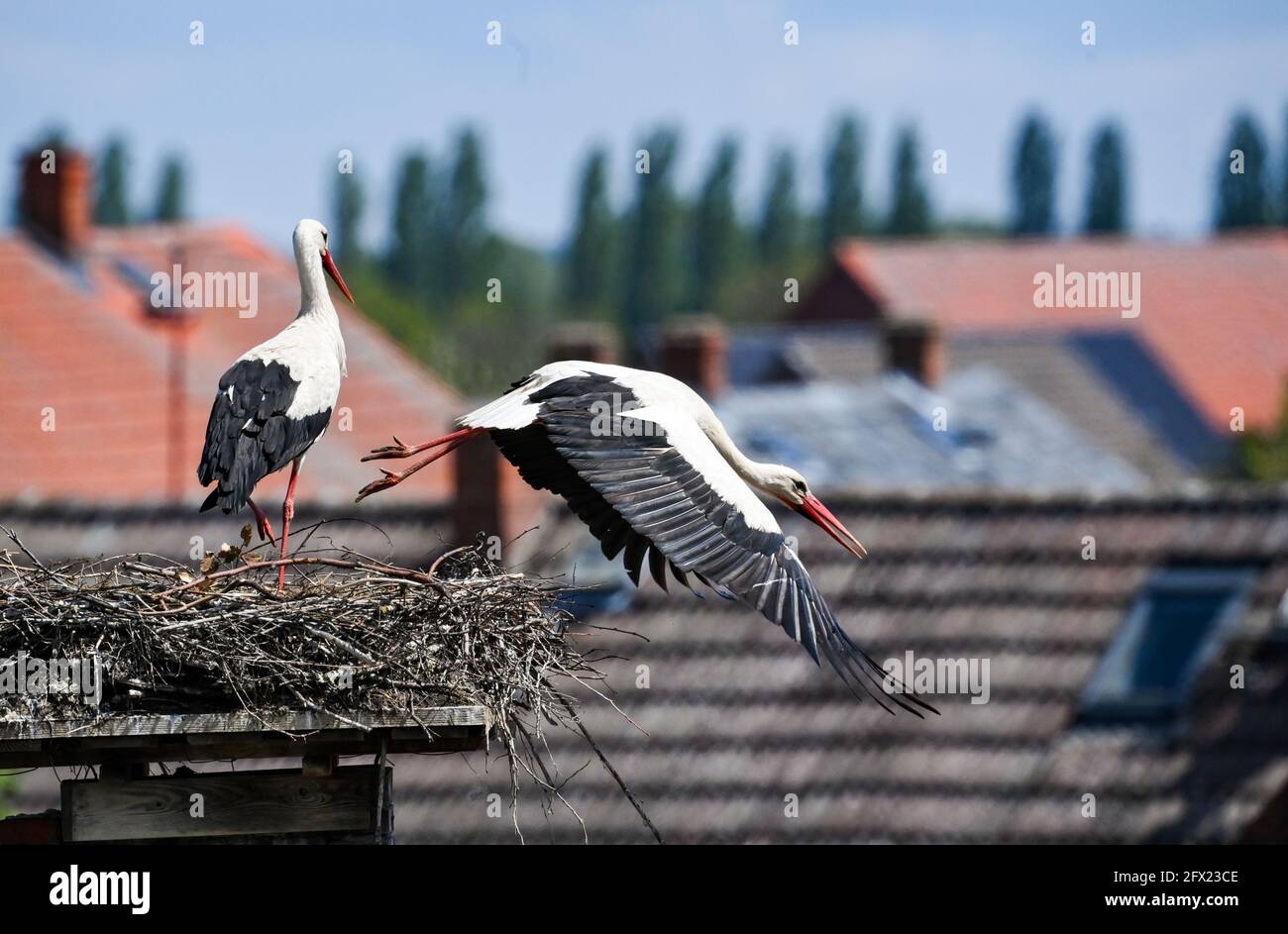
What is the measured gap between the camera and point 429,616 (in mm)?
5895

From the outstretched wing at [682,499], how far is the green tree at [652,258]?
90592 mm

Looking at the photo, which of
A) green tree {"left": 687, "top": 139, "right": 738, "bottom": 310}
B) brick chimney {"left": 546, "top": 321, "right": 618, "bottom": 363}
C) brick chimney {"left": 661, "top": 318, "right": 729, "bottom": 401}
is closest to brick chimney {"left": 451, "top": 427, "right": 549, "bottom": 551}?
brick chimney {"left": 546, "top": 321, "right": 618, "bottom": 363}

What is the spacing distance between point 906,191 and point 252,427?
99456mm

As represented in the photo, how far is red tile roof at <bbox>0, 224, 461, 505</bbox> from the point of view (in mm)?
24750

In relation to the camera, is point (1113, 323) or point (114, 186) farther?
point (114, 186)

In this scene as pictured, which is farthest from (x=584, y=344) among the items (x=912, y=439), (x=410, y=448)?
(x=410, y=448)

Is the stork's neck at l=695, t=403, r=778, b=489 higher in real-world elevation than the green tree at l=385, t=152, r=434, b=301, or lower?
lower

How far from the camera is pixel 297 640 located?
563 centimetres

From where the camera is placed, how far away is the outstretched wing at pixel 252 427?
6.46m

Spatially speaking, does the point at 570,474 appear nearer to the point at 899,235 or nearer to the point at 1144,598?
the point at 1144,598

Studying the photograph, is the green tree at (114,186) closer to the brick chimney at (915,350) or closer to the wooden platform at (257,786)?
the brick chimney at (915,350)

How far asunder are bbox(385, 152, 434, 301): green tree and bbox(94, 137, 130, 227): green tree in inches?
548
